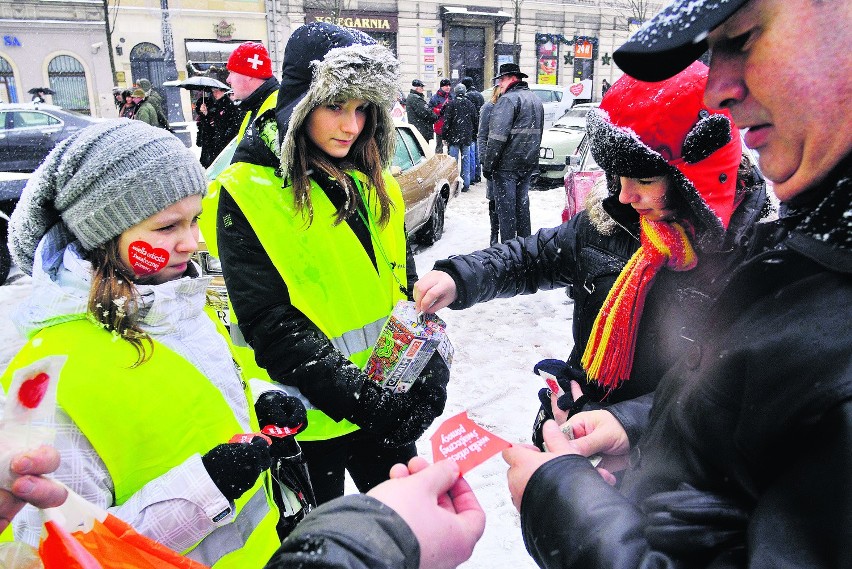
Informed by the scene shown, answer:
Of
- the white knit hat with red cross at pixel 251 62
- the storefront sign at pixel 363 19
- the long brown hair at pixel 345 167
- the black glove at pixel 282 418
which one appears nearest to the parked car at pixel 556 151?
the white knit hat with red cross at pixel 251 62

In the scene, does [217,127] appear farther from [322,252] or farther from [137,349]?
[137,349]

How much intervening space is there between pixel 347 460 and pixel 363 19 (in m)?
26.5

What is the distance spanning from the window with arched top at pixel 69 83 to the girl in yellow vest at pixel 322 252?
26.0 meters

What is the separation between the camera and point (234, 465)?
1.38 metres

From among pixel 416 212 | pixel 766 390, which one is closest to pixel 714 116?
pixel 766 390

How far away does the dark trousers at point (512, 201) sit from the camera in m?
6.81

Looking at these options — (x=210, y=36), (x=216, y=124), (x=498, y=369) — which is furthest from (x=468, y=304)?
(x=210, y=36)

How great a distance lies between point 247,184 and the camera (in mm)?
1951

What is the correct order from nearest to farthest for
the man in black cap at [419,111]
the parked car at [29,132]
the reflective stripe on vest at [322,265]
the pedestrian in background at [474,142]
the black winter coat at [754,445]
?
the black winter coat at [754,445] < the reflective stripe on vest at [322,265] < the parked car at [29,132] < the pedestrian in background at [474,142] < the man in black cap at [419,111]

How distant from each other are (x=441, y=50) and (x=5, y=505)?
95.4 feet

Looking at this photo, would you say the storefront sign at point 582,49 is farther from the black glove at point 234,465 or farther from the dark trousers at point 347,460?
the black glove at point 234,465

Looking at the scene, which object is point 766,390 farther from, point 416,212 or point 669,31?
point 416,212

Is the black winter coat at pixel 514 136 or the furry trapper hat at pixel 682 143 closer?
the furry trapper hat at pixel 682 143

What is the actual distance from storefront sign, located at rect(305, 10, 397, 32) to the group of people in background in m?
24.7
